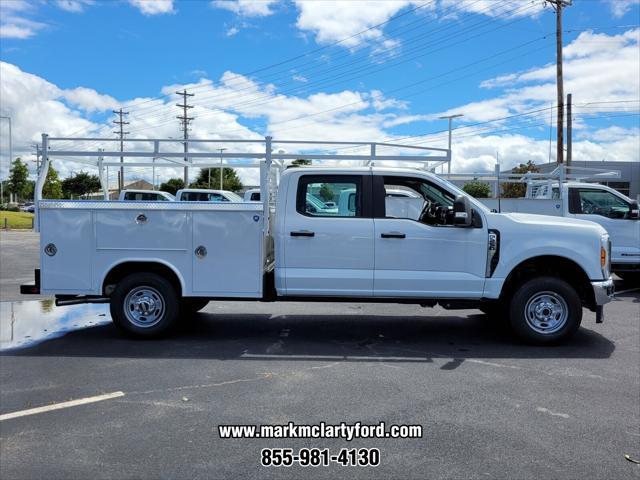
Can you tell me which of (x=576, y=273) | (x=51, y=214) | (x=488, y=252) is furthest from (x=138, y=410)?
(x=576, y=273)

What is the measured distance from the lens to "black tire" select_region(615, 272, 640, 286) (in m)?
11.8

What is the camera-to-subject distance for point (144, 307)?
6.99m

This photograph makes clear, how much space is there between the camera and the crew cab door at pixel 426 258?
6.67 m

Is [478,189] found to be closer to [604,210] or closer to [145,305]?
[604,210]

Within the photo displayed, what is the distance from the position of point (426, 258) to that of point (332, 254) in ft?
3.69

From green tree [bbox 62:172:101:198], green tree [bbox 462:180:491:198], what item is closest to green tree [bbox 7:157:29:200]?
green tree [bbox 62:172:101:198]

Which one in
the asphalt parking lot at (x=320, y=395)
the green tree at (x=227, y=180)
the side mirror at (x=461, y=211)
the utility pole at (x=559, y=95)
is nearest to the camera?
the asphalt parking lot at (x=320, y=395)

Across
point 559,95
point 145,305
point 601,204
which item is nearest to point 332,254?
point 145,305

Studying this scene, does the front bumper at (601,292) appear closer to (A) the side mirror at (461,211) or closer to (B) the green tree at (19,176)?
(A) the side mirror at (461,211)

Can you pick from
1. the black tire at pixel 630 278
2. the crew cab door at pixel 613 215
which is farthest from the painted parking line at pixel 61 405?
the black tire at pixel 630 278

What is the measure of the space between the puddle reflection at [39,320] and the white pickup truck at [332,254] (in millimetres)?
701

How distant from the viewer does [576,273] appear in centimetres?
696

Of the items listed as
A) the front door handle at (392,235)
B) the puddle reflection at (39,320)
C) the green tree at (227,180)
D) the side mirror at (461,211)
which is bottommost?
the puddle reflection at (39,320)

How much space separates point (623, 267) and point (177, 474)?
33.9 ft
